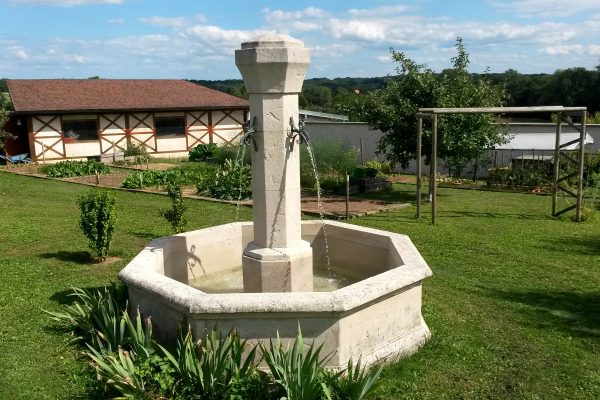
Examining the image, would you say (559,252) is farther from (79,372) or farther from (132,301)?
(79,372)

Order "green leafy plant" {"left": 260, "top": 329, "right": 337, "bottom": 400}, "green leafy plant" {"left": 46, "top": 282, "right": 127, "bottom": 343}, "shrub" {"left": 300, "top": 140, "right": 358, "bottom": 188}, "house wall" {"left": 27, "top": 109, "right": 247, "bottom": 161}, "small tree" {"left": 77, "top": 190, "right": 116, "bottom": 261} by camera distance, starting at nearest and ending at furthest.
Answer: "green leafy plant" {"left": 260, "top": 329, "right": 337, "bottom": 400} → "green leafy plant" {"left": 46, "top": 282, "right": 127, "bottom": 343} → "small tree" {"left": 77, "top": 190, "right": 116, "bottom": 261} → "shrub" {"left": 300, "top": 140, "right": 358, "bottom": 188} → "house wall" {"left": 27, "top": 109, "right": 247, "bottom": 161}

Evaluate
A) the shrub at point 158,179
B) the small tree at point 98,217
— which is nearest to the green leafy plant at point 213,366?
the small tree at point 98,217

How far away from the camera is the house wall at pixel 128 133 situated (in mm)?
25297

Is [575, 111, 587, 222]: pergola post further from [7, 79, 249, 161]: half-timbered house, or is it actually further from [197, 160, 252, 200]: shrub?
[7, 79, 249, 161]: half-timbered house

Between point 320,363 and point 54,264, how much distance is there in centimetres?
596

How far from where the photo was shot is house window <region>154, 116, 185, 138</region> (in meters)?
28.6

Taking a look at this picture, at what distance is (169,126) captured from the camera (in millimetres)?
28969

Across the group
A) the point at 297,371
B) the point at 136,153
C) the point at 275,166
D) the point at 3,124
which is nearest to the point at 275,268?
the point at 275,166

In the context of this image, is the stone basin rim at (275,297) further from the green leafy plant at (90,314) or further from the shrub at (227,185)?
the shrub at (227,185)

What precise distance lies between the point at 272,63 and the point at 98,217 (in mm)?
4720

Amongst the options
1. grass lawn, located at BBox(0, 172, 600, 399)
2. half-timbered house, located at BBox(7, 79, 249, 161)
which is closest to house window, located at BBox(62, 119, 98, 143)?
half-timbered house, located at BBox(7, 79, 249, 161)

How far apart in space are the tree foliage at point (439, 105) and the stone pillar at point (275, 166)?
10280mm

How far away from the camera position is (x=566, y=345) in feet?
19.1

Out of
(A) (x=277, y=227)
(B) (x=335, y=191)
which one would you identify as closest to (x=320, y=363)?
(A) (x=277, y=227)
